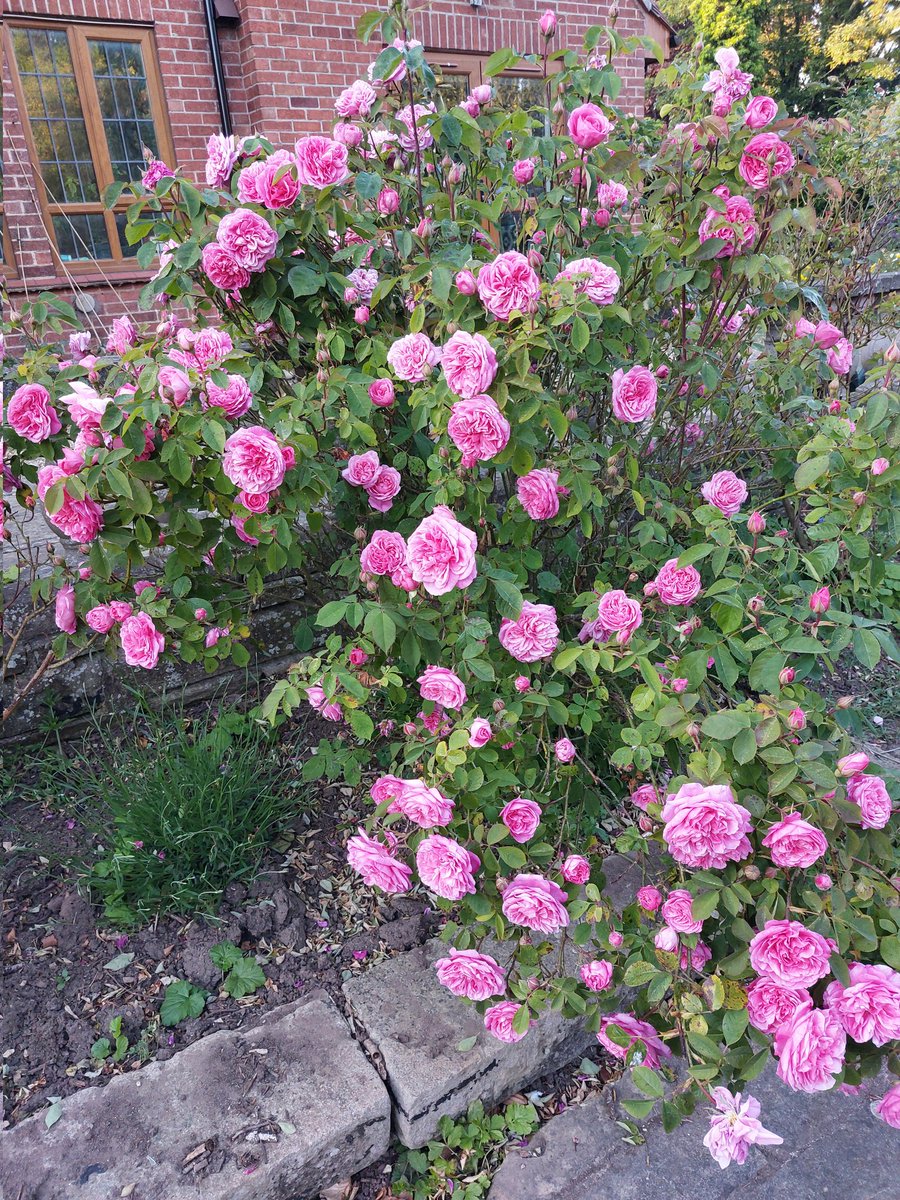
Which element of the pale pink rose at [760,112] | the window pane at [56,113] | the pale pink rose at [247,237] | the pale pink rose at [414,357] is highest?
the window pane at [56,113]

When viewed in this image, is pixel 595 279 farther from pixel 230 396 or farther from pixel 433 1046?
pixel 433 1046

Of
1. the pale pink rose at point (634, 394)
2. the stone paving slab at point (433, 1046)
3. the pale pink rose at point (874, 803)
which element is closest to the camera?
the pale pink rose at point (874, 803)

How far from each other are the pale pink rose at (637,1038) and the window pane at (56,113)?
21.6 ft

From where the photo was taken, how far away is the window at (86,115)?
5.57 metres

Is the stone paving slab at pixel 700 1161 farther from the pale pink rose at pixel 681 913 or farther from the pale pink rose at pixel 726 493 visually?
the pale pink rose at pixel 726 493

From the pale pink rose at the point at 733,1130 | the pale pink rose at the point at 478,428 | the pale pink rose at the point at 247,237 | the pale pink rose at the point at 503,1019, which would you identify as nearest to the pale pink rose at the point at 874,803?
the pale pink rose at the point at 733,1130

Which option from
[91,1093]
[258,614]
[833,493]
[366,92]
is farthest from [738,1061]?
[366,92]

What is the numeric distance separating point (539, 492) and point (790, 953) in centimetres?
88

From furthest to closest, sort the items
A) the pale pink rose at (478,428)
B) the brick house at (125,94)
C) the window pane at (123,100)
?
the window pane at (123,100)
the brick house at (125,94)
the pale pink rose at (478,428)

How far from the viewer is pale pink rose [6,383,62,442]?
158 cm

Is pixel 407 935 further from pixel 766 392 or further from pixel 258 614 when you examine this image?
pixel 766 392

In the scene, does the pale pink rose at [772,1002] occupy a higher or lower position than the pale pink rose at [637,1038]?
higher

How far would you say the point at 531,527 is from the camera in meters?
1.66

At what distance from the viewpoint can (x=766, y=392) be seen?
2098 millimetres
